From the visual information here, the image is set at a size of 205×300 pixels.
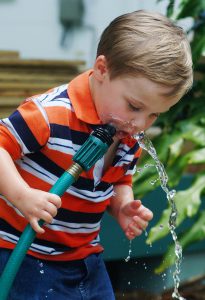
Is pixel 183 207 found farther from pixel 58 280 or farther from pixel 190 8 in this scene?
pixel 58 280

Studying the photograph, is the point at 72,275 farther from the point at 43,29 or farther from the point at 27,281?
the point at 43,29

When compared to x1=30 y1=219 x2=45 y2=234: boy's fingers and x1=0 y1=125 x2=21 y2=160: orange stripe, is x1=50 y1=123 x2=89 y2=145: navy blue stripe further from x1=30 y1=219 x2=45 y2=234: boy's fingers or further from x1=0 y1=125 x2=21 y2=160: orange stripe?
x1=30 y1=219 x2=45 y2=234: boy's fingers

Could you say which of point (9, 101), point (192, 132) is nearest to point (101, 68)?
point (192, 132)

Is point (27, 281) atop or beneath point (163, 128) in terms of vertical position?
atop

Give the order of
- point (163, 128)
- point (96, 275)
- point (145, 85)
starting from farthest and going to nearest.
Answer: point (163, 128)
point (96, 275)
point (145, 85)

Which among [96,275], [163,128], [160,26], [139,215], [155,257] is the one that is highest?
[160,26]

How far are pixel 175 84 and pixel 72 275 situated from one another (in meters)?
0.60

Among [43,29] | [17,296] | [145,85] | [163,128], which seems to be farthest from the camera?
[43,29]

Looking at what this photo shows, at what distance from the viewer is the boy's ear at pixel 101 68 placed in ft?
6.52

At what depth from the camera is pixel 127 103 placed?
1.93 metres

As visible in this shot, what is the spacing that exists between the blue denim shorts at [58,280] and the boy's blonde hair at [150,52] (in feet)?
1.73

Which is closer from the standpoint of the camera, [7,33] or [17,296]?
[17,296]

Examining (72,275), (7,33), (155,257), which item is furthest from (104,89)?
(155,257)

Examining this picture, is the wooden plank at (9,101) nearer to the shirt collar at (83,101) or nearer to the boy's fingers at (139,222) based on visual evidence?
the shirt collar at (83,101)
